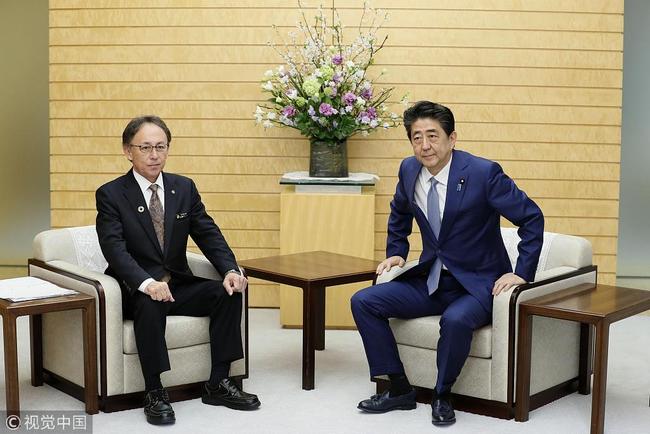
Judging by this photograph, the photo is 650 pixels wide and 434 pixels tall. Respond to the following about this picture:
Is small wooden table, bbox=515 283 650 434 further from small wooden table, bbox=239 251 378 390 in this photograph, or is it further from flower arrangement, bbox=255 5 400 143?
flower arrangement, bbox=255 5 400 143

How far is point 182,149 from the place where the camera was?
21.3ft

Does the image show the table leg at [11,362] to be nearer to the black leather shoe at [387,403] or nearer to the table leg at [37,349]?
the table leg at [37,349]

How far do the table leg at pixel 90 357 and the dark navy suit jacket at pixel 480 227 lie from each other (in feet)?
4.69

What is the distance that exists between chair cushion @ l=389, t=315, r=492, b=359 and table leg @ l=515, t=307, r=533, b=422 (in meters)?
0.14

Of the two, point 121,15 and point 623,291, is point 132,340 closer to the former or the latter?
point 623,291

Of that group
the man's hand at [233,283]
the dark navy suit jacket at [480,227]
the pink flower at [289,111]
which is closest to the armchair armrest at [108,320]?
the man's hand at [233,283]

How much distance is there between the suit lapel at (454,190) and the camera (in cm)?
443

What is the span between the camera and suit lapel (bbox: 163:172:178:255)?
4633 mm

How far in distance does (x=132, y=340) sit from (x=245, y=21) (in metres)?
2.71

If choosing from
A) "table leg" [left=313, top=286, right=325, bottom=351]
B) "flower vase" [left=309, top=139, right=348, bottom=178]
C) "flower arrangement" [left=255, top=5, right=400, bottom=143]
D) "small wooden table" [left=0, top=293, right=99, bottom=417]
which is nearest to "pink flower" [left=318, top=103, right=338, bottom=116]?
"flower arrangement" [left=255, top=5, right=400, bottom=143]

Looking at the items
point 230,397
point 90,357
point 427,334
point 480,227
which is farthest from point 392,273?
point 90,357

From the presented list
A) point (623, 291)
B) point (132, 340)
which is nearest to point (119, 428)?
point (132, 340)

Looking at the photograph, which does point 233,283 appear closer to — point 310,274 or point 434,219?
point 310,274

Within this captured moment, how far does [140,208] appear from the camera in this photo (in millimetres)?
4570
